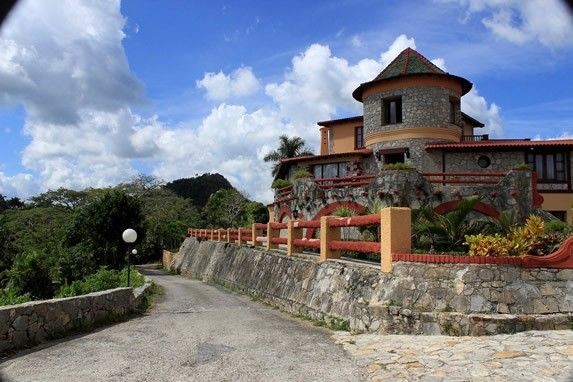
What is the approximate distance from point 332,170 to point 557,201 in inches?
459

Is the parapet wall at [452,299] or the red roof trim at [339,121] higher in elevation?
the red roof trim at [339,121]

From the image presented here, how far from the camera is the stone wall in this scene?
8336mm

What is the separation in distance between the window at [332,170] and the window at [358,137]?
14.7 feet

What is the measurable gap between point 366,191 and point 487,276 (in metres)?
13.6

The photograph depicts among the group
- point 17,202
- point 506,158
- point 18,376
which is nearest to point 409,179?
point 506,158

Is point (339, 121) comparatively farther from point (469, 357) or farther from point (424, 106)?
point (469, 357)

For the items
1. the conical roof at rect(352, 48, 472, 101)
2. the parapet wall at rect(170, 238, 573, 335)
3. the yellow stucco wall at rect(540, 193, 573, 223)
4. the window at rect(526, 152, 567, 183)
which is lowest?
the parapet wall at rect(170, 238, 573, 335)

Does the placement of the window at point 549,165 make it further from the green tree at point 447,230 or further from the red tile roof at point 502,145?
the green tree at point 447,230

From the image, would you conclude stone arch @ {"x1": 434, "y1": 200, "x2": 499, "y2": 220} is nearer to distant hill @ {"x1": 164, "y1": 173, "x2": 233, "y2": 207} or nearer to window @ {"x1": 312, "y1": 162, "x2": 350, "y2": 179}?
window @ {"x1": 312, "y1": 162, "x2": 350, "y2": 179}

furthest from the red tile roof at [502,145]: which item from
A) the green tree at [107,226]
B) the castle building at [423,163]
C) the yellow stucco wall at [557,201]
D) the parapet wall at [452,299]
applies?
the green tree at [107,226]

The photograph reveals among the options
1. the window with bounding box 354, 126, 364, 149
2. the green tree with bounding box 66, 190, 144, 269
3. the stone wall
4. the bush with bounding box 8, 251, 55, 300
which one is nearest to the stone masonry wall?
the window with bounding box 354, 126, 364, 149

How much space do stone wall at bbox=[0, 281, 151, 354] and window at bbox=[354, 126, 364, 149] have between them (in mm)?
22879

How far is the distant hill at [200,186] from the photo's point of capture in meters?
Answer: 73.2

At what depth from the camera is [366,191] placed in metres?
22.3
